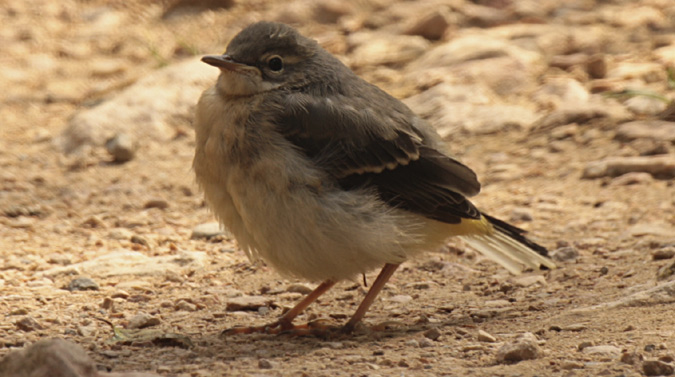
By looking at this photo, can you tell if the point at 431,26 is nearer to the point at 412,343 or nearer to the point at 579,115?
the point at 579,115

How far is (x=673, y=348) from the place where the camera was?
190 inches

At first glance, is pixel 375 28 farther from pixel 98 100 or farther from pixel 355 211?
pixel 355 211

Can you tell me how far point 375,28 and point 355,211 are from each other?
7.11 metres

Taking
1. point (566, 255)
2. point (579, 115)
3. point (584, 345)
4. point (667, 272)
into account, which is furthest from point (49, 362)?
point (579, 115)

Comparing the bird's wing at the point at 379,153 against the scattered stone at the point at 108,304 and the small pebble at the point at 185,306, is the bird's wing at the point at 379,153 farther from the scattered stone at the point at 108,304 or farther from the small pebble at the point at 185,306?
the scattered stone at the point at 108,304

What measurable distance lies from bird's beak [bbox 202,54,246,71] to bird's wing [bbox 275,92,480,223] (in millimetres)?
362

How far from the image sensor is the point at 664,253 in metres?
6.77

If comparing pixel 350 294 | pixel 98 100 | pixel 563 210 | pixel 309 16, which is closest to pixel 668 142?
pixel 563 210

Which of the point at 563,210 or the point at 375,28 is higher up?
the point at 375,28

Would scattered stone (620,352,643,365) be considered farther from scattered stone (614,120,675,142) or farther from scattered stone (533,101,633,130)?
scattered stone (533,101,633,130)

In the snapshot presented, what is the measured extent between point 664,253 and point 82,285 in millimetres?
4021

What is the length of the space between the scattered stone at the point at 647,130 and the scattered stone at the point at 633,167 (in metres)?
0.38

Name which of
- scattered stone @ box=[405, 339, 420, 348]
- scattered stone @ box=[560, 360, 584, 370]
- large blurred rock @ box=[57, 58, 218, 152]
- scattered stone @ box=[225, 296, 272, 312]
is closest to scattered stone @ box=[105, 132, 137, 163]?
large blurred rock @ box=[57, 58, 218, 152]

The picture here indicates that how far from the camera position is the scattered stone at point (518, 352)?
483 centimetres
